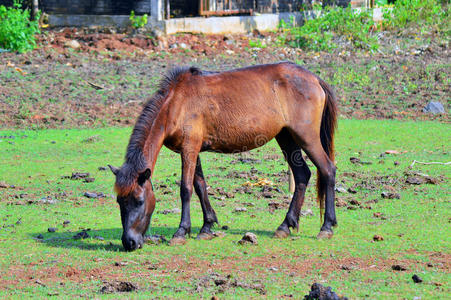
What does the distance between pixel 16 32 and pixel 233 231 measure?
500 inches

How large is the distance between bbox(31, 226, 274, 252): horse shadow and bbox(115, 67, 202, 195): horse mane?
0.77m

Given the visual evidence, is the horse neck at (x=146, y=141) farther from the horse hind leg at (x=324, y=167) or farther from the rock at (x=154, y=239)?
the horse hind leg at (x=324, y=167)

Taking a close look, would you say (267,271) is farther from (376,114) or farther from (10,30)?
(10,30)

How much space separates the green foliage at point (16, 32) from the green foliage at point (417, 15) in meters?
11.2

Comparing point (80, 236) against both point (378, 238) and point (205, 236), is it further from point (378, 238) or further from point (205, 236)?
point (378, 238)

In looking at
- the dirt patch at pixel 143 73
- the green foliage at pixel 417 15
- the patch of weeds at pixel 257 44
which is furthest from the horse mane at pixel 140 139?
the green foliage at pixel 417 15

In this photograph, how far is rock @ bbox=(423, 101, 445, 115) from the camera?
1557 centimetres

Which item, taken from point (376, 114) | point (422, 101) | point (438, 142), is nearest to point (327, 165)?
point (438, 142)

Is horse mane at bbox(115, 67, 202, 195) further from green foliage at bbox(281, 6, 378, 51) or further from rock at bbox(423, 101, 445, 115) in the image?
green foliage at bbox(281, 6, 378, 51)

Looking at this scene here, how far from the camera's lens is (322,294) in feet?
17.0

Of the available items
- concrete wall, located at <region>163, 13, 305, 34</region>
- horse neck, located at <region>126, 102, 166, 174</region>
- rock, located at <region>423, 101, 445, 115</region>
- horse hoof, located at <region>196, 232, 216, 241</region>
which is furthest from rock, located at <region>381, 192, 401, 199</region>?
concrete wall, located at <region>163, 13, 305, 34</region>

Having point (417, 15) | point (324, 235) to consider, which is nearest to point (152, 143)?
point (324, 235)

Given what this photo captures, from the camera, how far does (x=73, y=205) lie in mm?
9188

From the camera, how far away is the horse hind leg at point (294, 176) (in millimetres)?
7648
